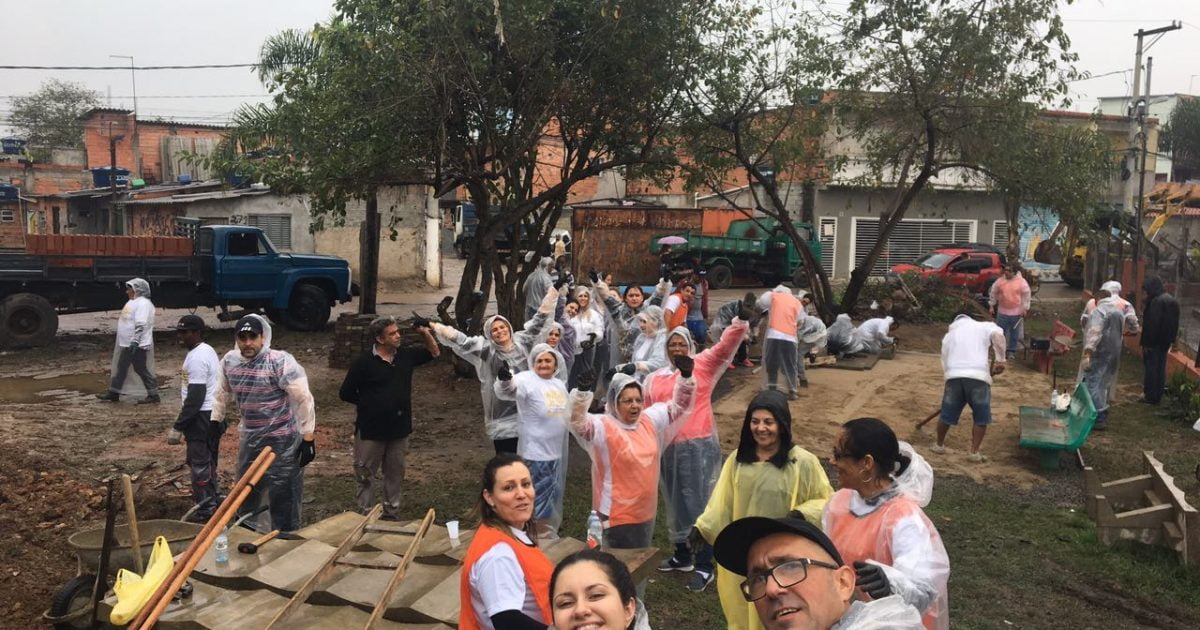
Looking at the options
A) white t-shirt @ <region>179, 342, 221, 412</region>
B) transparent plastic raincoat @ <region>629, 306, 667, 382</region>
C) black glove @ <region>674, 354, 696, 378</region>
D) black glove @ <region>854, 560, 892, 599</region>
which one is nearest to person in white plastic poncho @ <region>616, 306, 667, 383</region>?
transparent plastic raincoat @ <region>629, 306, 667, 382</region>

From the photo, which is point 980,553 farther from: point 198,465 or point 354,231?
point 354,231

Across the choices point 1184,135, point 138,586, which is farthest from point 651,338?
point 1184,135

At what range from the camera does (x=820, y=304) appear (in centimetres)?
1728

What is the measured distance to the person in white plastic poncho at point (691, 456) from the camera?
6254 millimetres

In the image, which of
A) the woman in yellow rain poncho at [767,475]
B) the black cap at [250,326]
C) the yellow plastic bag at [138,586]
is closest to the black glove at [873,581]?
the woman in yellow rain poncho at [767,475]

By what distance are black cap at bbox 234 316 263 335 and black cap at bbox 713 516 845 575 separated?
4.27 meters

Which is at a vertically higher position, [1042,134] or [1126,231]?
[1042,134]

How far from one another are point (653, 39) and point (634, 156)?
1825mm

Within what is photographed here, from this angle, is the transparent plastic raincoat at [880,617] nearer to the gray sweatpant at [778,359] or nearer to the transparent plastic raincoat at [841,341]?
the gray sweatpant at [778,359]

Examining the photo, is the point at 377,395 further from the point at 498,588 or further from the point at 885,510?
the point at 885,510

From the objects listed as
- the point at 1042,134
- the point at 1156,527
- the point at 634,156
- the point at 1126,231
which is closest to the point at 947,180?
the point at 1126,231

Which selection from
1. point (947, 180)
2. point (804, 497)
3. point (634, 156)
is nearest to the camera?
point (804, 497)

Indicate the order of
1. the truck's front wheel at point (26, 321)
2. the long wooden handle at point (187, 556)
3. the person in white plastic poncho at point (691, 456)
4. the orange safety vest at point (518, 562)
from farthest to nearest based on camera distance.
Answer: the truck's front wheel at point (26, 321) → the person in white plastic poncho at point (691, 456) → the long wooden handle at point (187, 556) → the orange safety vest at point (518, 562)

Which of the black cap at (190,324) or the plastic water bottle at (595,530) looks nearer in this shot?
the plastic water bottle at (595,530)
